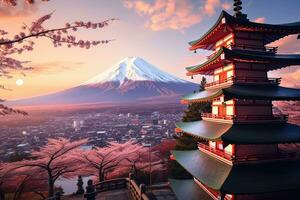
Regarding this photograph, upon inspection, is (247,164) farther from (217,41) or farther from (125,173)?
(125,173)

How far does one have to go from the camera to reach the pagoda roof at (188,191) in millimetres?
13312

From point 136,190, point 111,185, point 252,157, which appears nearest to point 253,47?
point 252,157

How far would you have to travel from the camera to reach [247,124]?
1170 cm

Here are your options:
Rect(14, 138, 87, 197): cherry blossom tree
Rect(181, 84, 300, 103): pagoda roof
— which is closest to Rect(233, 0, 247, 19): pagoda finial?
Rect(181, 84, 300, 103): pagoda roof

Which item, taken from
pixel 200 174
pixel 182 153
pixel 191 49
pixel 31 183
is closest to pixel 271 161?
pixel 200 174

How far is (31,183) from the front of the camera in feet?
89.5

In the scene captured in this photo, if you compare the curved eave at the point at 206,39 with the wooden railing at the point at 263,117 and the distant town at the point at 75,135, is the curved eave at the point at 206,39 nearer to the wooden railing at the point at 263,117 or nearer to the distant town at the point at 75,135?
the wooden railing at the point at 263,117

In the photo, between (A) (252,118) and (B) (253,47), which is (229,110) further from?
(B) (253,47)

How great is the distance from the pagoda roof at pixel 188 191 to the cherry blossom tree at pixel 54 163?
46.9 feet

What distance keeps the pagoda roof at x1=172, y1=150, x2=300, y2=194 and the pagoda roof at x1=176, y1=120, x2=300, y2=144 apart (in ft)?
4.54

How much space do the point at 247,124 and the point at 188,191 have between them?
5249mm

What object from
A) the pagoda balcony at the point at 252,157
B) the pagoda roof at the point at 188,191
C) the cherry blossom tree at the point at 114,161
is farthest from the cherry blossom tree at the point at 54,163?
the pagoda balcony at the point at 252,157

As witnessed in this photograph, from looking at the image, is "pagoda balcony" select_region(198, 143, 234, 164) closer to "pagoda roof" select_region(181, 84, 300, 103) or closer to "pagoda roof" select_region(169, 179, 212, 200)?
"pagoda roof" select_region(169, 179, 212, 200)

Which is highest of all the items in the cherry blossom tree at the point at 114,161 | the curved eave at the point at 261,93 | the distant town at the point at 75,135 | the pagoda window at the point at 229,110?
the curved eave at the point at 261,93
